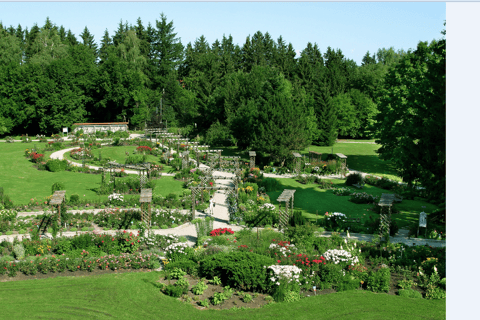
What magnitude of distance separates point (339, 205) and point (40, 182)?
67.4ft

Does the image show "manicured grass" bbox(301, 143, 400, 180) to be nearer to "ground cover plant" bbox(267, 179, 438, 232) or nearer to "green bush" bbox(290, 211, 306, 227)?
"ground cover plant" bbox(267, 179, 438, 232)

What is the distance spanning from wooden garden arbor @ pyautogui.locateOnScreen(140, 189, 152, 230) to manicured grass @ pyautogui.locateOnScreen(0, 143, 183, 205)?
581 centimetres

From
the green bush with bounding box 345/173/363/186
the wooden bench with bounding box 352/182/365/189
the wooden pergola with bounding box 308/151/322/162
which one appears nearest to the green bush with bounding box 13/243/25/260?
the wooden bench with bounding box 352/182/365/189

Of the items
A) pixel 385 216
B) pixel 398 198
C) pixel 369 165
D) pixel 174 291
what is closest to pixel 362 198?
pixel 398 198

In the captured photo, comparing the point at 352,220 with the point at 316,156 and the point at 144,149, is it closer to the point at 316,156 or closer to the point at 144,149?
the point at 316,156

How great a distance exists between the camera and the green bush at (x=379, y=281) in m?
13.1

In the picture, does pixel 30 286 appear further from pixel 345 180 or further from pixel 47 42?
pixel 47 42

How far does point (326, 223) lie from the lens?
19547 mm

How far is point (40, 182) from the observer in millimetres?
28438

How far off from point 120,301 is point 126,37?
64769 millimetres

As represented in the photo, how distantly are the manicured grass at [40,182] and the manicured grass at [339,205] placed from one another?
317 inches

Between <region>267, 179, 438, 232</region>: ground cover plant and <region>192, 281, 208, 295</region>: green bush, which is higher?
<region>267, 179, 438, 232</region>: ground cover plant

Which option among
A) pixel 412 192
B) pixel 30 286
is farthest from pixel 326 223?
pixel 30 286

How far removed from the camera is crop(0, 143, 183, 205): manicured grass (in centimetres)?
2511
